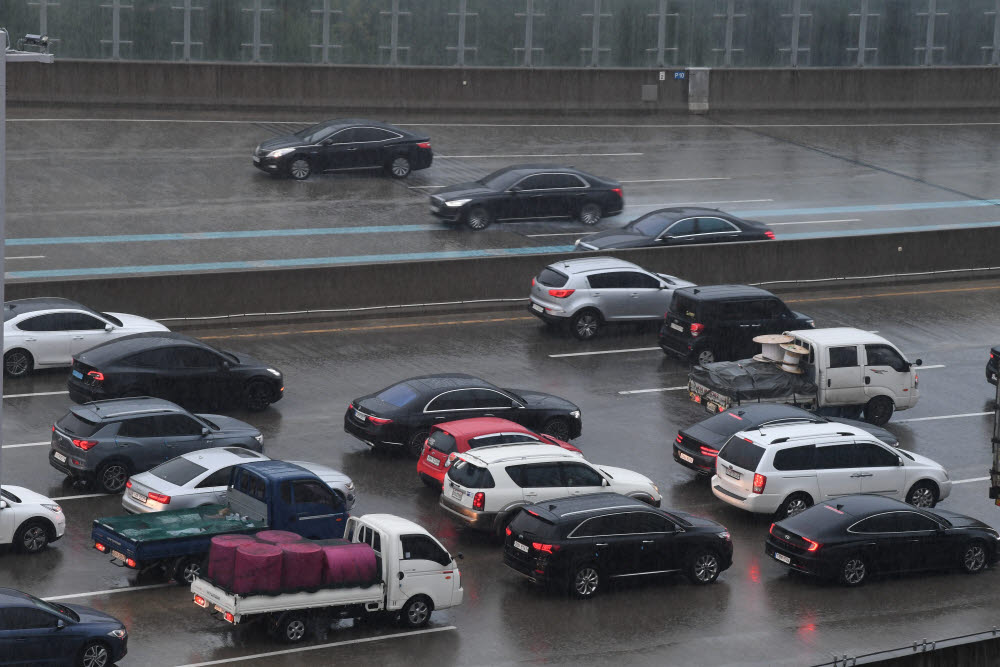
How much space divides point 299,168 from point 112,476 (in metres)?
20.8

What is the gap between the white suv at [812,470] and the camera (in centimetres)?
2278

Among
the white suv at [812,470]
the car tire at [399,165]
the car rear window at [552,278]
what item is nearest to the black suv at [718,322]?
the car rear window at [552,278]

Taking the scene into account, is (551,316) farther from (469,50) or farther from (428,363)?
(469,50)

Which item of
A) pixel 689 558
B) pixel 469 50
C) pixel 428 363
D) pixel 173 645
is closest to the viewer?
pixel 173 645

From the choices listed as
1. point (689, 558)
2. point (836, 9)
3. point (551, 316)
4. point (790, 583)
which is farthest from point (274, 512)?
point (836, 9)

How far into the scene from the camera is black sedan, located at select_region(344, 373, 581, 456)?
2455 cm

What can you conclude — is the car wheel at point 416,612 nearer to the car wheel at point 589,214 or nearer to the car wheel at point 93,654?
the car wheel at point 93,654

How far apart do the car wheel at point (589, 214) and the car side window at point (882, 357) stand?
1344 centimetres

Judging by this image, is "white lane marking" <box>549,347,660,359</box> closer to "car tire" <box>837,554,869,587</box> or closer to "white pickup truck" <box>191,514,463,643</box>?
"car tire" <box>837,554,869,587</box>

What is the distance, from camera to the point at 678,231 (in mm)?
36938

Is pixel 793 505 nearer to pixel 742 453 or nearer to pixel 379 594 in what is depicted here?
pixel 742 453

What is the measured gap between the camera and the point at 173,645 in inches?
684

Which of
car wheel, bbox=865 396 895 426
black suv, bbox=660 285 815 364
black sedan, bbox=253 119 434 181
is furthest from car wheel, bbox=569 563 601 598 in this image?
black sedan, bbox=253 119 434 181

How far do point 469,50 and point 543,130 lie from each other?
3874mm
